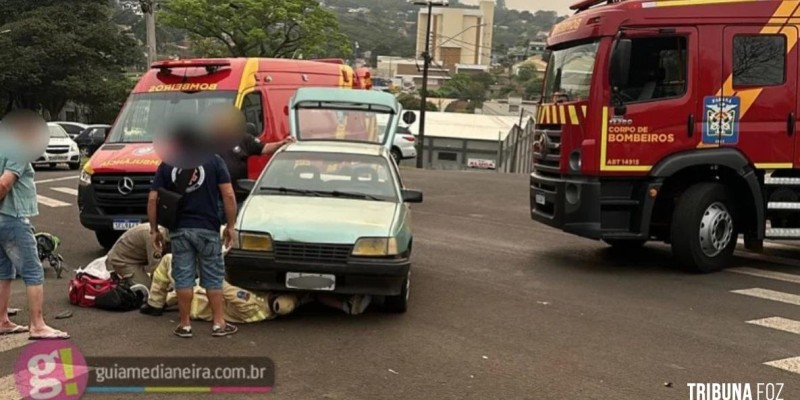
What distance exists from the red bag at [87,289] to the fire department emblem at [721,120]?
6729 mm

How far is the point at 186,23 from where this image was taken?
4084 centimetres

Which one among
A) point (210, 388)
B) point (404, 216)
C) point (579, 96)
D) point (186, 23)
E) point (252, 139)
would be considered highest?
point (186, 23)

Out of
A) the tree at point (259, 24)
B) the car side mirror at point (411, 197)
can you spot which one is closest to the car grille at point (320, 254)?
the car side mirror at point (411, 197)

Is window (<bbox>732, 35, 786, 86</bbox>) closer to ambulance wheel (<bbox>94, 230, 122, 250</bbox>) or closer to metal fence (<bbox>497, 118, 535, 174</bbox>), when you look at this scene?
ambulance wheel (<bbox>94, 230, 122, 250</bbox>)

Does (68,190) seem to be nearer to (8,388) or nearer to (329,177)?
(329,177)

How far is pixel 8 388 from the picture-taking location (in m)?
4.91

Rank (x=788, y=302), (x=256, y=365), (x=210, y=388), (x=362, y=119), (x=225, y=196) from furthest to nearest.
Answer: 1. (x=362, y=119)
2. (x=788, y=302)
3. (x=225, y=196)
4. (x=256, y=365)
5. (x=210, y=388)

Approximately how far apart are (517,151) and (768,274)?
3660 cm

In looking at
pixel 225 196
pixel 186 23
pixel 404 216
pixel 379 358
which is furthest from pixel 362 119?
pixel 186 23

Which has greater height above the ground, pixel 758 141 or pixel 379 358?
pixel 758 141

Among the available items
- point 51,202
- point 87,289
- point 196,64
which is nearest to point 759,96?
point 196,64

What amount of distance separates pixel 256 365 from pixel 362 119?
222 inches

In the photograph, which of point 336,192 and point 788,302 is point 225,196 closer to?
point 336,192

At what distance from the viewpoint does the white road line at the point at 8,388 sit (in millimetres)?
4770
